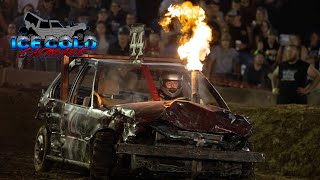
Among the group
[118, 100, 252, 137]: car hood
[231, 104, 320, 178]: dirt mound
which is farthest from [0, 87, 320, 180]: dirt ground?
[118, 100, 252, 137]: car hood

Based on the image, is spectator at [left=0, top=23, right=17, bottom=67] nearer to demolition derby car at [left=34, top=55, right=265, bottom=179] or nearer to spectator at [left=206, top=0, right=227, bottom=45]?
spectator at [left=206, top=0, right=227, bottom=45]

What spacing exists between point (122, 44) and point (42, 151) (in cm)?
686

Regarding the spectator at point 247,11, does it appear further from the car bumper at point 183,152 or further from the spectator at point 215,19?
the car bumper at point 183,152

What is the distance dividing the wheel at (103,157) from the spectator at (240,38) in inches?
392

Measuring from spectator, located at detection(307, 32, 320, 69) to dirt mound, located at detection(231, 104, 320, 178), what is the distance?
5.29m

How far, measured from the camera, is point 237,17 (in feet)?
64.0

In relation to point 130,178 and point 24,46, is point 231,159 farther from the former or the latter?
point 24,46

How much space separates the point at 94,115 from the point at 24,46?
8531mm

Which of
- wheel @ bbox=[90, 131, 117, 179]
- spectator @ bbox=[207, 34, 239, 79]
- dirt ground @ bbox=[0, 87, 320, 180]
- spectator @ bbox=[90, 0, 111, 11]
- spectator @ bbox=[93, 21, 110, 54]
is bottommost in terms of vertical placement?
dirt ground @ bbox=[0, 87, 320, 180]

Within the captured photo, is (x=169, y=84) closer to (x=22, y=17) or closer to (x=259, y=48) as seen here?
(x=259, y=48)

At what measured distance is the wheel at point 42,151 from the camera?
1138 cm

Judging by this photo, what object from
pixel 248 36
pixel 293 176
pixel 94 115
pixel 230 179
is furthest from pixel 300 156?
pixel 248 36

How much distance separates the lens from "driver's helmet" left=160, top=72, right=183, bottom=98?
434 inches

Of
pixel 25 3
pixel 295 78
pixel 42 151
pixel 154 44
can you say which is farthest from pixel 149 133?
pixel 25 3
